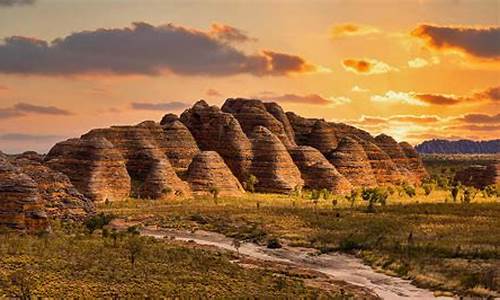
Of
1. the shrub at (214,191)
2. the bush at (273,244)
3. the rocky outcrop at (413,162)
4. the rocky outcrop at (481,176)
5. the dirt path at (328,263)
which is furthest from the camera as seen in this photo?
the rocky outcrop at (413,162)

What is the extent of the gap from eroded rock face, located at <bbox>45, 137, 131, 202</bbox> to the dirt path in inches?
876

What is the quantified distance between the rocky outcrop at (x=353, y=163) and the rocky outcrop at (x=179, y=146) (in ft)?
75.3

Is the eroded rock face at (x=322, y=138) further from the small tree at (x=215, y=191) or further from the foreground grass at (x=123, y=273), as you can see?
the foreground grass at (x=123, y=273)

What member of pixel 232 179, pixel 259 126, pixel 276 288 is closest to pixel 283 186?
pixel 232 179

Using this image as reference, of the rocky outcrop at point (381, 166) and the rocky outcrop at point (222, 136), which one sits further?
the rocky outcrop at point (381, 166)

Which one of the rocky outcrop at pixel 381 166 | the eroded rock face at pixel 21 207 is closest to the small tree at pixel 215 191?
the eroded rock face at pixel 21 207

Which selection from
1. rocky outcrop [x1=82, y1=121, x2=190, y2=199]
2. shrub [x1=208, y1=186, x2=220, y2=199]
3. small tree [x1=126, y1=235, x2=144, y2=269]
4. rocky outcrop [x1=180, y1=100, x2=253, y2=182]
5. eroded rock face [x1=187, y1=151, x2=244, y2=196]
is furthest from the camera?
rocky outcrop [x1=180, y1=100, x2=253, y2=182]

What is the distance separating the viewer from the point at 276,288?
→ 31.4 metres

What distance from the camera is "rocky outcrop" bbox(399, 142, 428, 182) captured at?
119m

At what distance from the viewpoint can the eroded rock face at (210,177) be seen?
82.3 meters

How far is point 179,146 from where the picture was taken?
3627 inches

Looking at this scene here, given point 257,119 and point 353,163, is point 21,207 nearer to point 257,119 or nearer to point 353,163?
point 257,119

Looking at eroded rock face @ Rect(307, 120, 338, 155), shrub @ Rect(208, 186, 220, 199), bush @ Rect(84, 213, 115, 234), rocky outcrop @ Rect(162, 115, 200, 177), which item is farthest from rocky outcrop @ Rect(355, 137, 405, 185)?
bush @ Rect(84, 213, 115, 234)

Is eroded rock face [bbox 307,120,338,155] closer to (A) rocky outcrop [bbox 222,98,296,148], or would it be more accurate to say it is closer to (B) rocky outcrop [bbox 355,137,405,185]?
(A) rocky outcrop [bbox 222,98,296,148]
